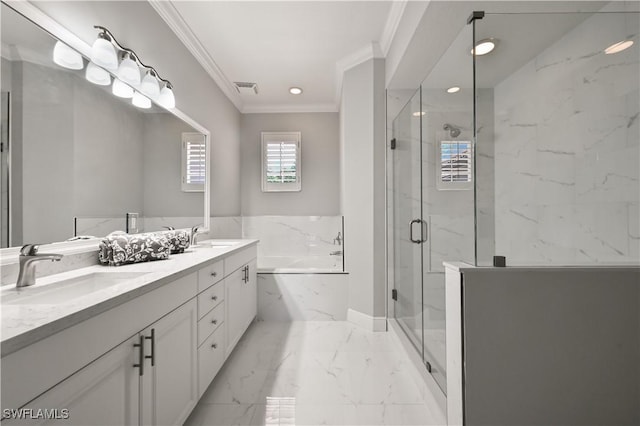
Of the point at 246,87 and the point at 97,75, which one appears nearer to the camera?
the point at 97,75

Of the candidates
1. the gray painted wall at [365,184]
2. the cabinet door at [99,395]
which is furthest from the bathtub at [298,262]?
the cabinet door at [99,395]

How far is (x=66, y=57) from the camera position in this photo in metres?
1.34

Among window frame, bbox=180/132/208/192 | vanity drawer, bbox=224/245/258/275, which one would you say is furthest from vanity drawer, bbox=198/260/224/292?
window frame, bbox=180/132/208/192

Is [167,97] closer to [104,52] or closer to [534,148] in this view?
[104,52]

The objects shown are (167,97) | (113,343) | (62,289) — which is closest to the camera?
(113,343)

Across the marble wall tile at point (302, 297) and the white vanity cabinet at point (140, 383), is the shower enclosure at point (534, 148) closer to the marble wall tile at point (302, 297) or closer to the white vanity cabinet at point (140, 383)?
the marble wall tile at point (302, 297)

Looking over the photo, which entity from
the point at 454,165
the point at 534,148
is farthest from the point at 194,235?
the point at 534,148

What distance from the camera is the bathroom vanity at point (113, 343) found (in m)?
0.68

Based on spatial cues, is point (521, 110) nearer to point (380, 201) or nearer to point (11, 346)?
point (380, 201)

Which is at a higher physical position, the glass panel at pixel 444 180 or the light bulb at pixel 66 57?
the light bulb at pixel 66 57

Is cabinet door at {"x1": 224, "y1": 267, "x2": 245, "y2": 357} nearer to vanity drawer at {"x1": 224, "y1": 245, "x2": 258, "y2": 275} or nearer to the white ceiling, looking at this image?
vanity drawer at {"x1": 224, "y1": 245, "x2": 258, "y2": 275}

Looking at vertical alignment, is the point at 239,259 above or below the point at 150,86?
below

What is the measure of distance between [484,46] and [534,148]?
32.2 inches

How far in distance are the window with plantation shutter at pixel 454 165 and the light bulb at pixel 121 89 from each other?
197 cm
